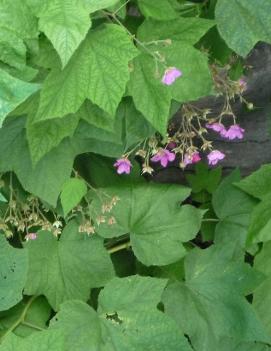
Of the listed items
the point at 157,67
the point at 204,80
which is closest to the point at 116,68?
the point at 157,67

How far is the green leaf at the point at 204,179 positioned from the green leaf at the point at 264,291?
1.21ft

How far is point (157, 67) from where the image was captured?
143 centimetres

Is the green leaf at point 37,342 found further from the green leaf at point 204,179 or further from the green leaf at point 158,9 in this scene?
the green leaf at point 204,179

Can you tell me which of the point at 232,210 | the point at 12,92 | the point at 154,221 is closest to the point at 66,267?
the point at 154,221

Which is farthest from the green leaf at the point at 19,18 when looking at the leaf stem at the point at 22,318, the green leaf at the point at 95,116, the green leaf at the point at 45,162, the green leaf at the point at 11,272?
the leaf stem at the point at 22,318

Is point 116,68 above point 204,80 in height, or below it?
above

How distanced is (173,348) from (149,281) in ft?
0.62

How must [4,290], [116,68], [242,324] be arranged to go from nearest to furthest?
[116,68] → [4,290] → [242,324]

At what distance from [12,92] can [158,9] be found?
17.8 inches

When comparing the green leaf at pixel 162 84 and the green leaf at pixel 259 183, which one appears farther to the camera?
the green leaf at pixel 259 183

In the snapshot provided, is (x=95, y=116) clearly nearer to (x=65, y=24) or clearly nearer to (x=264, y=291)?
(x=65, y=24)

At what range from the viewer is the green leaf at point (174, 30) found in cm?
146

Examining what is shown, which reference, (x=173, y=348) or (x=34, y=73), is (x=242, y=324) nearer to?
(x=173, y=348)

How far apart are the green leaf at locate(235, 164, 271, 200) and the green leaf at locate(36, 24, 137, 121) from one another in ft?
2.13
